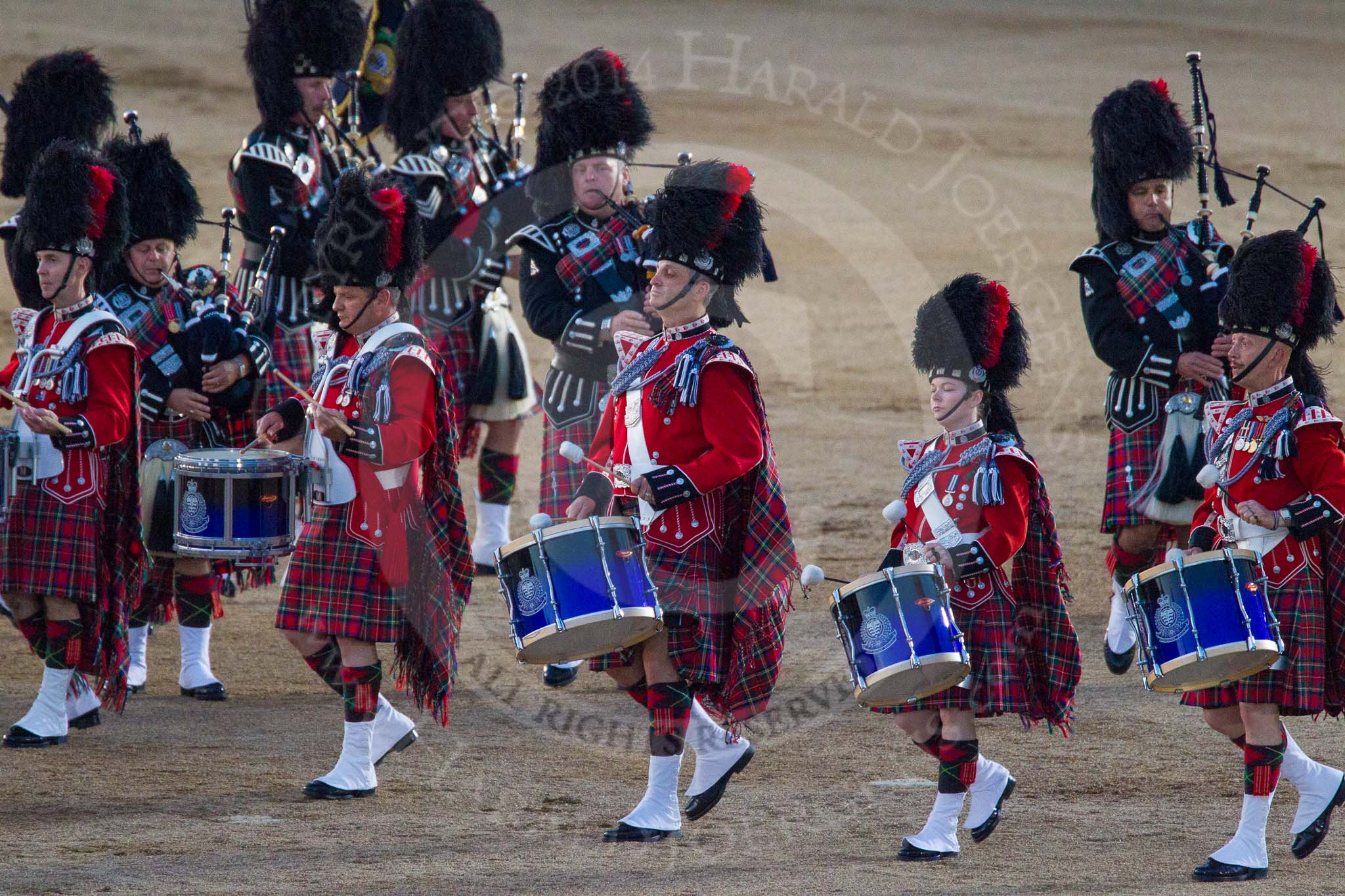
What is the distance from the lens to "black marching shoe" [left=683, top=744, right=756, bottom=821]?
4648 millimetres

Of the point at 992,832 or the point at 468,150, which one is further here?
the point at 468,150

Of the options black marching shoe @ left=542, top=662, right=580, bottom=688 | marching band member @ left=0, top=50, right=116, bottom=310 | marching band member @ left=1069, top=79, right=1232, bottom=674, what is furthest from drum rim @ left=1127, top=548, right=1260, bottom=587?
marching band member @ left=0, top=50, right=116, bottom=310

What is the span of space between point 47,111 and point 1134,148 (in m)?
3.71

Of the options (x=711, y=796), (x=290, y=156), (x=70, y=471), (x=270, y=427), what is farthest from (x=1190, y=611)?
(x=290, y=156)

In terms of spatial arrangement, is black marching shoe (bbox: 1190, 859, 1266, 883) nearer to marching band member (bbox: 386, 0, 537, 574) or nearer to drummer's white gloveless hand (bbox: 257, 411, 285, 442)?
drummer's white gloveless hand (bbox: 257, 411, 285, 442)

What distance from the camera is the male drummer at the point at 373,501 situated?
475 centimetres

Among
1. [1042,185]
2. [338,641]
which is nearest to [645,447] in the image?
[338,641]

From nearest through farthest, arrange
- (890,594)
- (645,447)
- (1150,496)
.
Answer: (890,594), (645,447), (1150,496)

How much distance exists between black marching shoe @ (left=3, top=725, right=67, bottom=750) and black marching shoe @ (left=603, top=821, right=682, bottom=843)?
1.79m

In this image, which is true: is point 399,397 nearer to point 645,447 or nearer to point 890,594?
point 645,447

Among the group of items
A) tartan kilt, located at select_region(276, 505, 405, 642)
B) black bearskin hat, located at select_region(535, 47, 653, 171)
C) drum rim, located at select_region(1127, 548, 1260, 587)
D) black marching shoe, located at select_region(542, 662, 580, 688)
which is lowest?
black marching shoe, located at select_region(542, 662, 580, 688)

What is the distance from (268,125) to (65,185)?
162 cm

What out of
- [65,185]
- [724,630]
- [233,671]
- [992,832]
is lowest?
[233,671]

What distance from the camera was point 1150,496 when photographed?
596cm
